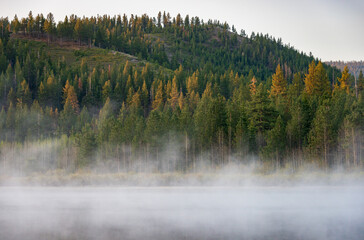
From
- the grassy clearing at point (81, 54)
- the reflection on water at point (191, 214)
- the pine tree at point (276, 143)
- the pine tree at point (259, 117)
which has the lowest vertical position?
the reflection on water at point (191, 214)

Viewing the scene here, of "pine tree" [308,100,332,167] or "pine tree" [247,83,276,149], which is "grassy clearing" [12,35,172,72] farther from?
"pine tree" [308,100,332,167]

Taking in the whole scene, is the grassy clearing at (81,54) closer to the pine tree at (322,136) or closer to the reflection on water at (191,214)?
the pine tree at (322,136)

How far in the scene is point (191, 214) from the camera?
2370cm

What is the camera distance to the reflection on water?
59.1 feet

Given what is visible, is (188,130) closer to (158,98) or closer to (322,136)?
(322,136)

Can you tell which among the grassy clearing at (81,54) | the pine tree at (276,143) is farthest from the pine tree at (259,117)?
the grassy clearing at (81,54)

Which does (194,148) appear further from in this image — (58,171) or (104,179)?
(58,171)

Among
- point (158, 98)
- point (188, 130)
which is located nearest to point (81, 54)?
point (158, 98)

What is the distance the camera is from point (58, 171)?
5391 cm

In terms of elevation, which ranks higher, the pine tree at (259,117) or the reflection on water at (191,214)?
the pine tree at (259,117)

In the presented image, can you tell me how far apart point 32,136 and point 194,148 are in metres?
40.5

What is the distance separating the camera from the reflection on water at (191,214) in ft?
59.1

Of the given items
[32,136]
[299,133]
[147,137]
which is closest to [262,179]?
[299,133]

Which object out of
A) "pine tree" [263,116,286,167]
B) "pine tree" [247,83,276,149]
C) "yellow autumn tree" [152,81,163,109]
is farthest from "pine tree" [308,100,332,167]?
"yellow autumn tree" [152,81,163,109]
